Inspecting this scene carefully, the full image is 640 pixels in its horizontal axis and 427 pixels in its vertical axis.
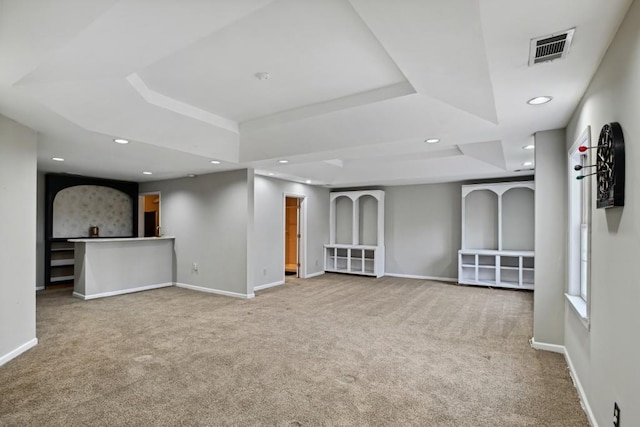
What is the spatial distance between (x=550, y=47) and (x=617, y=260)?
1.18m

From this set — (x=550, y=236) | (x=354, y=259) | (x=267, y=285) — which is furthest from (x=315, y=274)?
(x=550, y=236)

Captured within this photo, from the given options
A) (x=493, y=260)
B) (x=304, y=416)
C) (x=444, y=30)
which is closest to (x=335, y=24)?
(x=444, y=30)

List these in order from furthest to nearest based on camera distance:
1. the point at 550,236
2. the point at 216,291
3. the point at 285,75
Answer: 1. the point at 216,291
2. the point at 550,236
3. the point at 285,75

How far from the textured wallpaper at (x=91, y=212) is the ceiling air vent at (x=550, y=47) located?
8.02 m

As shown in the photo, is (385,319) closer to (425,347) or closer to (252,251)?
(425,347)

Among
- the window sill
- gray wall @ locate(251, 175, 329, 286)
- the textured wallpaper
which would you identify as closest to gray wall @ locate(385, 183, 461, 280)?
gray wall @ locate(251, 175, 329, 286)

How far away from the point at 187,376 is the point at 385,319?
2596 millimetres

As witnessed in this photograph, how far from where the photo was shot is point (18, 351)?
10.8 feet

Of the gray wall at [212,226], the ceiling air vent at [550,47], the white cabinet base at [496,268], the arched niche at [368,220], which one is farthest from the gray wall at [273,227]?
the ceiling air vent at [550,47]

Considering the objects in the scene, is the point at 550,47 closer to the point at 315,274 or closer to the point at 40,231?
the point at 315,274

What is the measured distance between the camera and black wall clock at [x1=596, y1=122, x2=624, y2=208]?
1.67m

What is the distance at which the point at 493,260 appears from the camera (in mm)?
7125

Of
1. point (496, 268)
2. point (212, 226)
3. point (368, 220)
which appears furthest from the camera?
point (368, 220)

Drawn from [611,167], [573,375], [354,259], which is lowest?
[573,375]
